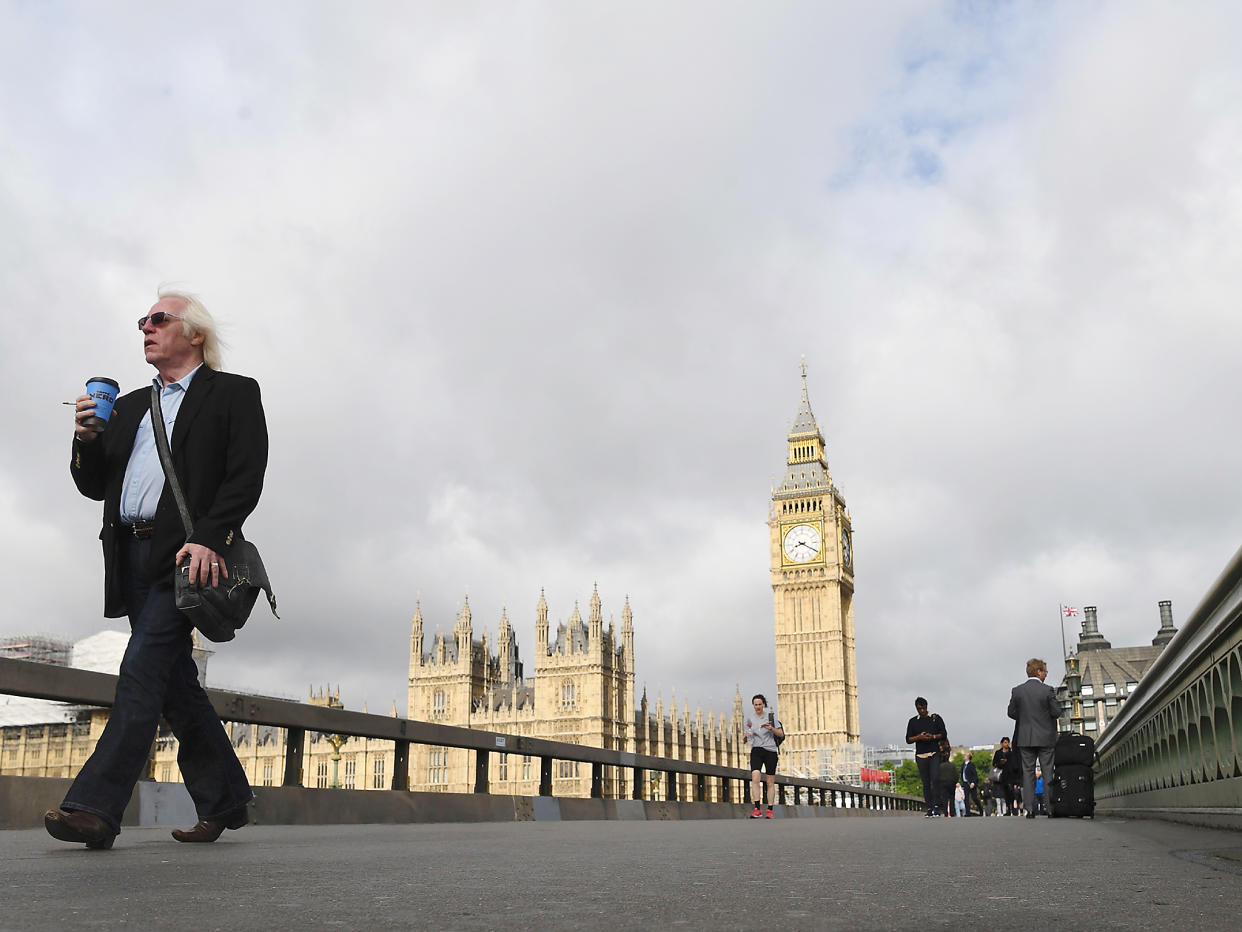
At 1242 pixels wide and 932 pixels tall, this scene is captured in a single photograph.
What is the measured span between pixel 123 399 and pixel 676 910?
3.25 meters

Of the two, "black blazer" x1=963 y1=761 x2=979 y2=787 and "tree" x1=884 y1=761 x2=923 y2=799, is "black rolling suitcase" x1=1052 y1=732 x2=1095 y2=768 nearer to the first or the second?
"black blazer" x1=963 y1=761 x2=979 y2=787

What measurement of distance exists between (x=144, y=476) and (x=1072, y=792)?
9.71m

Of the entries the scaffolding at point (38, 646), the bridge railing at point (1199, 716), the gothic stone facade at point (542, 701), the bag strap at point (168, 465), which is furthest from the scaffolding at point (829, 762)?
the bag strap at point (168, 465)

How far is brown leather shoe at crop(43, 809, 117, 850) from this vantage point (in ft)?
12.2

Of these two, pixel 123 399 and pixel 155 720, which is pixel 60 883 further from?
pixel 123 399

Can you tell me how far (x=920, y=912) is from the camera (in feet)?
7.33

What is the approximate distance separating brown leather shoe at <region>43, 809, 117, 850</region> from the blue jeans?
0.08ft

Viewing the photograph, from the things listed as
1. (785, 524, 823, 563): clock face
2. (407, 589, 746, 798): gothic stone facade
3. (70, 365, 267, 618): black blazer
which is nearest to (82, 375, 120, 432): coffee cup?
(70, 365, 267, 618): black blazer

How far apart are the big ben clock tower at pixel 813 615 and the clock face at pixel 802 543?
87 mm

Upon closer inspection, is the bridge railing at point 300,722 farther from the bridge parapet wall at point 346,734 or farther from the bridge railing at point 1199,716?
A: the bridge railing at point 1199,716

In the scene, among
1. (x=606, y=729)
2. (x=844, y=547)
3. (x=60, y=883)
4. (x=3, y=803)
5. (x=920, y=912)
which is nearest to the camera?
(x=920, y=912)

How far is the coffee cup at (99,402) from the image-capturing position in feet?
13.1

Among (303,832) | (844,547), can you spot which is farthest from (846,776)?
(303,832)

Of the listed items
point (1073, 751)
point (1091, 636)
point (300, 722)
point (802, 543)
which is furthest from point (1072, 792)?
point (1091, 636)
